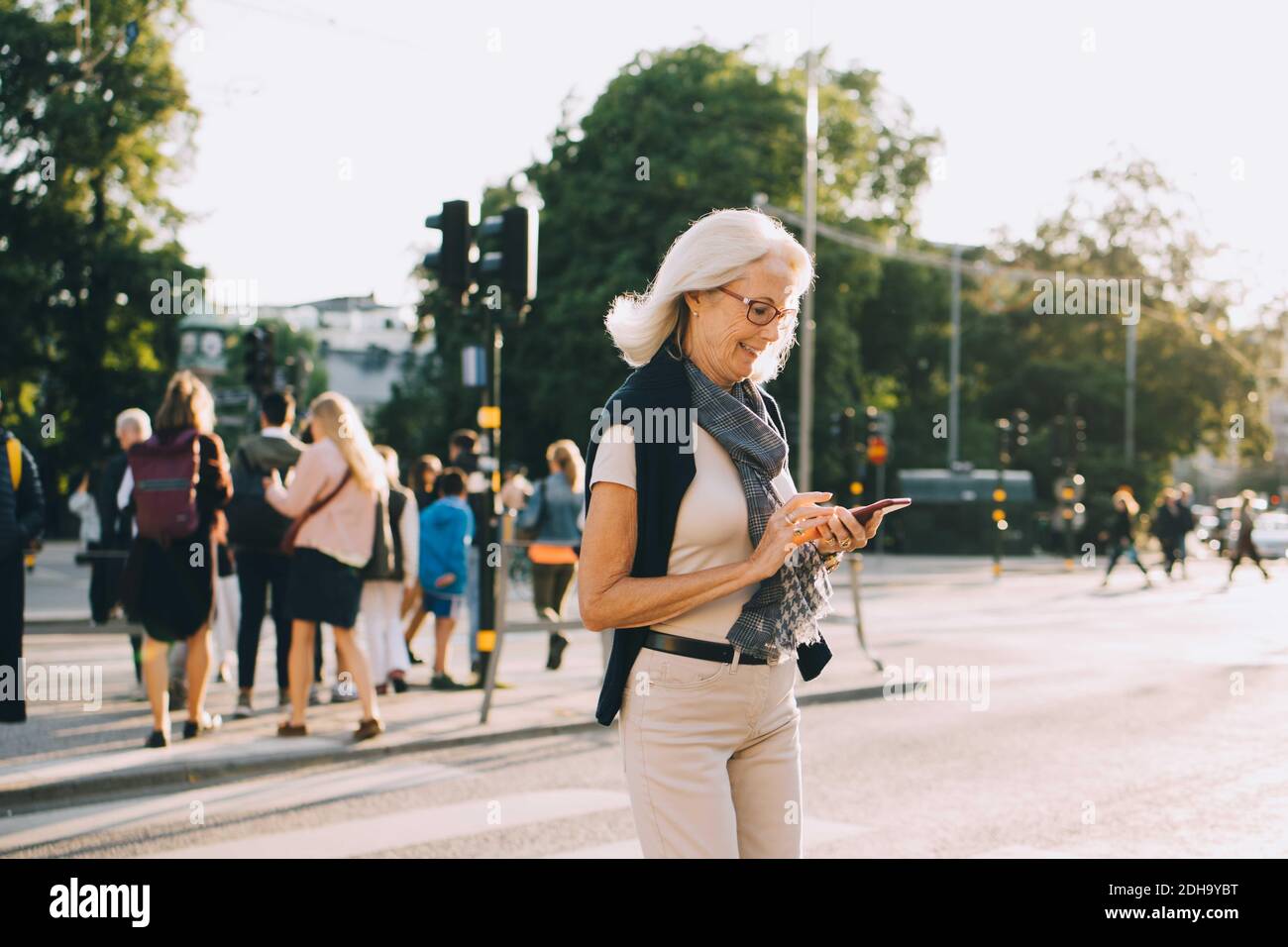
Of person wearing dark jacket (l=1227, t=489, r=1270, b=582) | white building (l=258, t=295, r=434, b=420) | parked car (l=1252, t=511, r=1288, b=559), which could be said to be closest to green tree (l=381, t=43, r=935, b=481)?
person wearing dark jacket (l=1227, t=489, r=1270, b=582)

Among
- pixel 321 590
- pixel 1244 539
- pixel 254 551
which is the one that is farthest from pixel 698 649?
pixel 1244 539

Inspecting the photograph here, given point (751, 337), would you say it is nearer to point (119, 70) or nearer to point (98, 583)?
point (98, 583)

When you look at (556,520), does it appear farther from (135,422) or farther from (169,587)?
(169,587)

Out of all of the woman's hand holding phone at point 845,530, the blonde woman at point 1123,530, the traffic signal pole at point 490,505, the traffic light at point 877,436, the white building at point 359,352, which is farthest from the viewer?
the white building at point 359,352

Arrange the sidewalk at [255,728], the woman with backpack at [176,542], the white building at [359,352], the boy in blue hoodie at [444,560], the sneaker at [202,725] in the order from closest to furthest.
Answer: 1. the sidewalk at [255,728]
2. the woman with backpack at [176,542]
3. the sneaker at [202,725]
4. the boy in blue hoodie at [444,560]
5. the white building at [359,352]

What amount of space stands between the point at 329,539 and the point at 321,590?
0.98 feet

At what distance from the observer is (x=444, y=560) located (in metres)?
11.5

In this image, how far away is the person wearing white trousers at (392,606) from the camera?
412 inches

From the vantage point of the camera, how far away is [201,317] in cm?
5547

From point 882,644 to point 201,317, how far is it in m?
45.1

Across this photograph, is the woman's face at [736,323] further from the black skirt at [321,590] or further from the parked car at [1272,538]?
the parked car at [1272,538]

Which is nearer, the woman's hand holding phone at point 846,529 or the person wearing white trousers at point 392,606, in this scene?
the woman's hand holding phone at point 846,529

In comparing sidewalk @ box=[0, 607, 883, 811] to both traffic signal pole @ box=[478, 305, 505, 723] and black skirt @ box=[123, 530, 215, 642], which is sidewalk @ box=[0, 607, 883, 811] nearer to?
black skirt @ box=[123, 530, 215, 642]

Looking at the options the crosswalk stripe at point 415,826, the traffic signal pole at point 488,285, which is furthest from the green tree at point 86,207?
the crosswalk stripe at point 415,826
